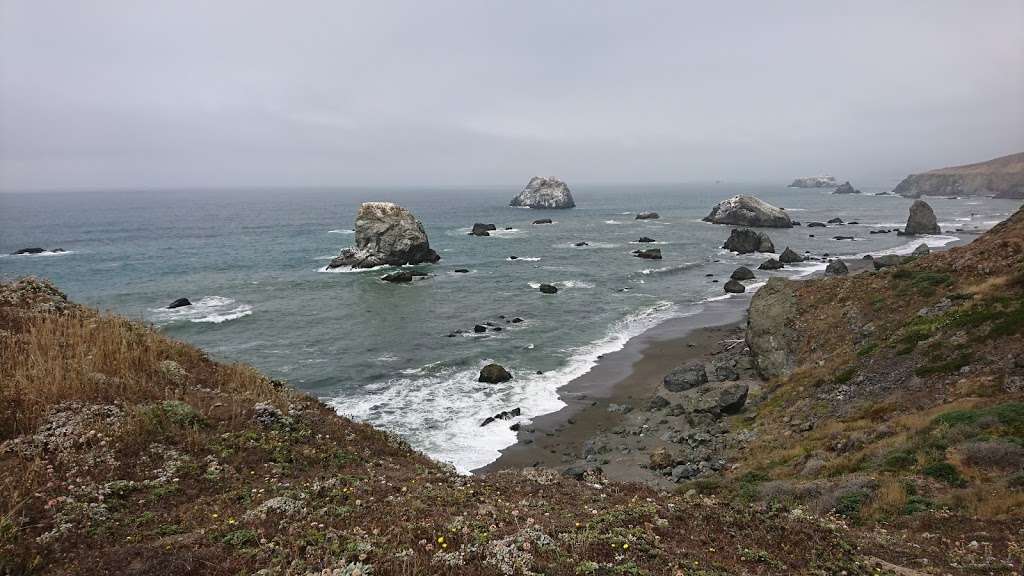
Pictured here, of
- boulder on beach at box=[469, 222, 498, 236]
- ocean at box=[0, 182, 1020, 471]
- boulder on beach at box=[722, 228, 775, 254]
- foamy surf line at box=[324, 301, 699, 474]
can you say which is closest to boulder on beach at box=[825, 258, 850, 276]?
ocean at box=[0, 182, 1020, 471]

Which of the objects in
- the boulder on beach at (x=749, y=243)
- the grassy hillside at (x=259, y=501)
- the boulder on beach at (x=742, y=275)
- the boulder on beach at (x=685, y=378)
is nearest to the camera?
the grassy hillside at (x=259, y=501)

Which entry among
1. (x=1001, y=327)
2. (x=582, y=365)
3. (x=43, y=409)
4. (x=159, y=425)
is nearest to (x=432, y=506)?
(x=159, y=425)

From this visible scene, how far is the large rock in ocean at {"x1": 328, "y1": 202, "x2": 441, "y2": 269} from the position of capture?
76812 millimetres

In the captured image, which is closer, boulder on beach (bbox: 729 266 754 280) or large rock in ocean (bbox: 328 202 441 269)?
boulder on beach (bbox: 729 266 754 280)

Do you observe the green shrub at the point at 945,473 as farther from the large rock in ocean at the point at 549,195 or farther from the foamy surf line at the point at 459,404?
the large rock in ocean at the point at 549,195

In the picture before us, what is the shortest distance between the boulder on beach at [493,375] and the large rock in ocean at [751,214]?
361 feet

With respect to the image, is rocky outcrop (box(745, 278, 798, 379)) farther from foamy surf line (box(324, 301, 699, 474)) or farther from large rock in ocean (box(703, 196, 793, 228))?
large rock in ocean (box(703, 196, 793, 228))

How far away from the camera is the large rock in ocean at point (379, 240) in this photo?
252 feet

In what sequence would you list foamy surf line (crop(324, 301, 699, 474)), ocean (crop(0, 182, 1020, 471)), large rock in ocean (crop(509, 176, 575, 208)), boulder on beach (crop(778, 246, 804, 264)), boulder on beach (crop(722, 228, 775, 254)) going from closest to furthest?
foamy surf line (crop(324, 301, 699, 474)) < ocean (crop(0, 182, 1020, 471)) < boulder on beach (crop(778, 246, 804, 264)) < boulder on beach (crop(722, 228, 775, 254)) < large rock in ocean (crop(509, 176, 575, 208))

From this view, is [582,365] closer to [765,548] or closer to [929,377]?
[929,377]

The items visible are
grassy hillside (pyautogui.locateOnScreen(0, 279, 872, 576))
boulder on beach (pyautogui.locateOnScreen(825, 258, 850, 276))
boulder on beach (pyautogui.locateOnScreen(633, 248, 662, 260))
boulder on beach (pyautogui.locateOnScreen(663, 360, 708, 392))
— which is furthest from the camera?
boulder on beach (pyautogui.locateOnScreen(633, 248, 662, 260))

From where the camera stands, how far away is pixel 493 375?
34.7 meters

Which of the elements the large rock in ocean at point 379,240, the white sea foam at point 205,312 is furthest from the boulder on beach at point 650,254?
the white sea foam at point 205,312

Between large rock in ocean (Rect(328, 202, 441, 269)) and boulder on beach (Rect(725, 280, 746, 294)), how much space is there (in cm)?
4529
